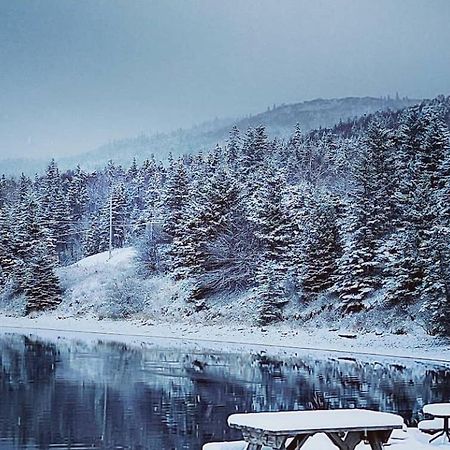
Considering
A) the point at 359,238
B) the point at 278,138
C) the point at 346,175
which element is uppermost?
the point at 278,138

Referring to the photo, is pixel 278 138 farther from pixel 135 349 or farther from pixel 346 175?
pixel 135 349

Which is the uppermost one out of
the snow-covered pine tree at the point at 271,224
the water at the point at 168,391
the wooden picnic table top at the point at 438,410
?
the snow-covered pine tree at the point at 271,224

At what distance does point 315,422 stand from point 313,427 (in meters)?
0.25

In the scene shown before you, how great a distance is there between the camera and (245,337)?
1571 inches

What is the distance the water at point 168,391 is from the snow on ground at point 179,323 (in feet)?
10.3

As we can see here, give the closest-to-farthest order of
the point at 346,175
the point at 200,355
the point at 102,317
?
the point at 200,355 < the point at 102,317 < the point at 346,175

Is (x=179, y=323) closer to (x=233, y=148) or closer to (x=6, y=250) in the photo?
(x=6, y=250)

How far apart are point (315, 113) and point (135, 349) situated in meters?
63.8

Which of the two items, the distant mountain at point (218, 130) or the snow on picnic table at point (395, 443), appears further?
the distant mountain at point (218, 130)

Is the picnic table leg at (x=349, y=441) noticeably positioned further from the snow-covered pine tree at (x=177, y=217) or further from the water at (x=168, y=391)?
the snow-covered pine tree at (x=177, y=217)

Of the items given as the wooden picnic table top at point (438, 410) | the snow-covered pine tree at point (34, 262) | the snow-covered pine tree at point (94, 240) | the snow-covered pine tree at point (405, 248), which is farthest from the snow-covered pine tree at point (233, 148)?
the wooden picnic table top at point (438, 410)

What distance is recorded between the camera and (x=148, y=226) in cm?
6125

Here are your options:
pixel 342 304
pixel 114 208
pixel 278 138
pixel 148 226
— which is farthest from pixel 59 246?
pixel 342 304

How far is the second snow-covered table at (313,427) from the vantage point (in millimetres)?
8617
